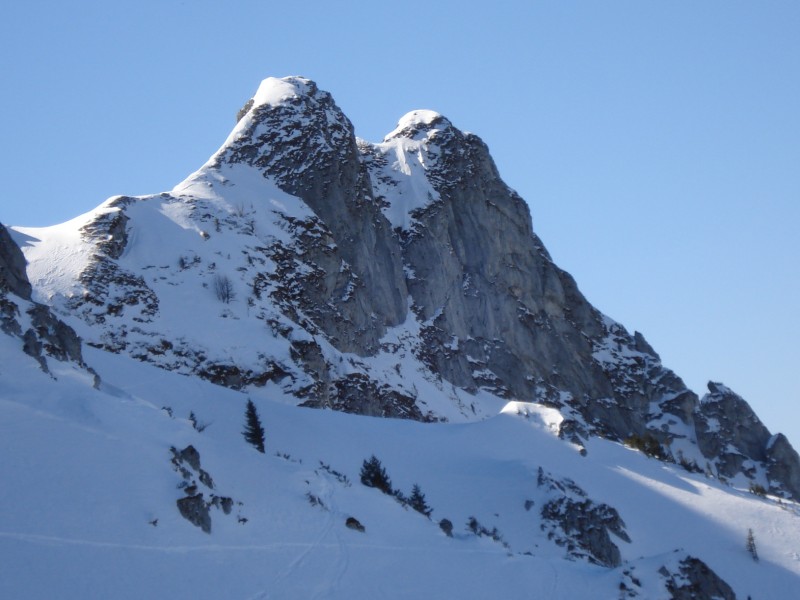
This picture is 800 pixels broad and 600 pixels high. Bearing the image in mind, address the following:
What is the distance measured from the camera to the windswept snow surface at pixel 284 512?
828 inches

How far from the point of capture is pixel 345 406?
6506cm

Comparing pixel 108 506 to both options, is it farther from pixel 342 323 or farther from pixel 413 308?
pixel 413 308

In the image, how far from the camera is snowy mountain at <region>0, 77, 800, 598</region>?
23.5 metres

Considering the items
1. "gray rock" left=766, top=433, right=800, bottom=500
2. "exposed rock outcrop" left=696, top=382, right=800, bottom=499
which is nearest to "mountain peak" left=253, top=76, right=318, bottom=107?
"exposed rock outcrop" left=696, top=382, right=800, bottom=499

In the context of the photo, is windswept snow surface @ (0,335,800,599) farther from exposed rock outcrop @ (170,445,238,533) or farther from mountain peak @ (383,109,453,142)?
mountain peak @ (383,109,453,142)

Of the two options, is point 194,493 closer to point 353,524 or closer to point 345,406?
point 353,524

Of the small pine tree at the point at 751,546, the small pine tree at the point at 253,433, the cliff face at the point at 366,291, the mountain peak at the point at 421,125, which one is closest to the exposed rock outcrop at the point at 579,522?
the small pine tree at the point at 751,546

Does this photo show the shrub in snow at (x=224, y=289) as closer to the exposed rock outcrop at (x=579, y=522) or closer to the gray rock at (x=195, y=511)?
the exposed rock outcrop at (x=579, y=522)

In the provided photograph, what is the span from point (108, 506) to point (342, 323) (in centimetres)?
5118

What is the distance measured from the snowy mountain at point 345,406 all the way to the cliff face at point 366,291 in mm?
215

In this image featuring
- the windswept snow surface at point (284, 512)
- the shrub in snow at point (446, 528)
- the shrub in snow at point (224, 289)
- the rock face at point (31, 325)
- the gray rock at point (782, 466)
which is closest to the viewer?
the windswept snow surface at point (284, 512)

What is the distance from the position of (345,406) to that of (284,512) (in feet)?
125

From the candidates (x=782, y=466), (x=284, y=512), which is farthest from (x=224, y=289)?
(x=782, y=466)

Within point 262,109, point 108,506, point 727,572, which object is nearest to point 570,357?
point 262,109
